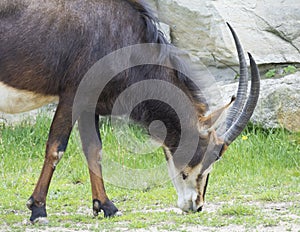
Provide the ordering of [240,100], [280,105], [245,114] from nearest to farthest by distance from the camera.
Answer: [245,114] → [240,100] → [280,105]

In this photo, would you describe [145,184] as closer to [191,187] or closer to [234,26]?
[191,187]

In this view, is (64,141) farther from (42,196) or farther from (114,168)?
(114,168)

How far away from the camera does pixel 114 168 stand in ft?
31.3

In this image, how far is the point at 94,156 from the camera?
7449 mm

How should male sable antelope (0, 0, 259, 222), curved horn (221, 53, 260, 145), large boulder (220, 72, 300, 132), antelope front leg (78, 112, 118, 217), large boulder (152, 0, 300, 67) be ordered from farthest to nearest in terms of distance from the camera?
large boulder (152, 0, 300, 67) < large boulder (220, 72, 300, 132) < antelope front leg (78, 112, 118, 217) < curved horn (221, 53, 260, 145) < male sable antelope (0, 0, 259, 222)

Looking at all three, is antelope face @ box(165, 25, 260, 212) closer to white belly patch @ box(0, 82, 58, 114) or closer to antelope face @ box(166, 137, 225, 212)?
antelope face @ box(166, 137, 225, 212)

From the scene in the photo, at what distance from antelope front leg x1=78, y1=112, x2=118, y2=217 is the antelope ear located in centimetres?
107

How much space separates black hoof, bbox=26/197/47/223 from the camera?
691 cm

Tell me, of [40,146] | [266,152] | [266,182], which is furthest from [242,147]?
[40,146]

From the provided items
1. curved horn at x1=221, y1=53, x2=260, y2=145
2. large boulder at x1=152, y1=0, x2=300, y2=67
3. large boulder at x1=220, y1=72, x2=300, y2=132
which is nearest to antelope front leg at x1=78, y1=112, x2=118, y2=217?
curved horn at x1=221, y1=53, x2=260, y2=145

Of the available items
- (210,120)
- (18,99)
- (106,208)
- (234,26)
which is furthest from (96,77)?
(234,26)

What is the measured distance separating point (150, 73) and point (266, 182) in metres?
2.47

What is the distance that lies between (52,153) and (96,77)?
85 centimetres

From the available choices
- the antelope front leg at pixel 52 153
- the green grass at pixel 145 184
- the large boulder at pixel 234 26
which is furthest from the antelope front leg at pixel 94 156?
the large boulder at pixel 234 26
